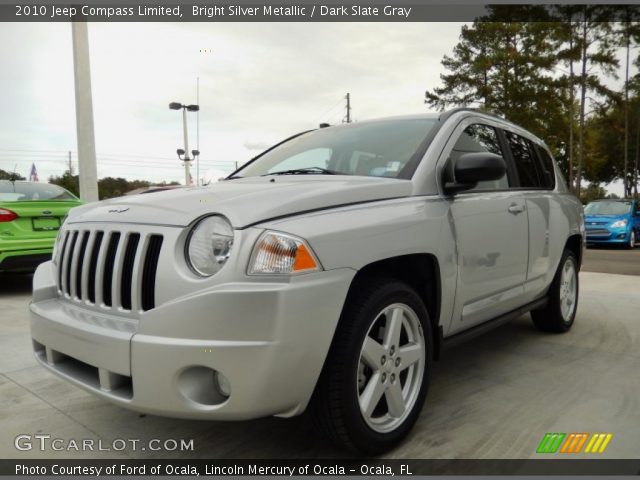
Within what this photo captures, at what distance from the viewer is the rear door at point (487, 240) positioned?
275 cm

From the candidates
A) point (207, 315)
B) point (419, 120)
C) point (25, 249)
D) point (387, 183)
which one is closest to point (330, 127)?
point (419, 120)

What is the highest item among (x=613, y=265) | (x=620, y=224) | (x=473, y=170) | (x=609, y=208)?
(x=473, y=170)

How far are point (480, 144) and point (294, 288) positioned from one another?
195 centimetres

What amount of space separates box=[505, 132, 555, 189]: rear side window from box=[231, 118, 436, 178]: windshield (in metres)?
0.97

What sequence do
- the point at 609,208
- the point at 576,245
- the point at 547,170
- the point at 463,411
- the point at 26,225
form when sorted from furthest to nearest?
the point at 609,208
the point at 26,225
the point at 576,245
the point at 547,170
the point at 463,411

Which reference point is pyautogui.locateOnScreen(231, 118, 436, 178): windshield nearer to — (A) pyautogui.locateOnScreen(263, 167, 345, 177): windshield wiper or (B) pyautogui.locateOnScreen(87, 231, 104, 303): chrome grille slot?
Answer: (A) pyautogui.locateOnScreen(263, 167, 345, 177): windshield wiper

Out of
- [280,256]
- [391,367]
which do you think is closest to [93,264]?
[280,256]

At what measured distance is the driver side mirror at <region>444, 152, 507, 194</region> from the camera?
2562 millimetres

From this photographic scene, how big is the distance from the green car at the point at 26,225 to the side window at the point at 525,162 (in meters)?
5.09

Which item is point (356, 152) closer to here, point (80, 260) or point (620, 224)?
point (80, 260)

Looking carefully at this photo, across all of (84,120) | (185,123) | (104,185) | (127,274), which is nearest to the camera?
(127,274)

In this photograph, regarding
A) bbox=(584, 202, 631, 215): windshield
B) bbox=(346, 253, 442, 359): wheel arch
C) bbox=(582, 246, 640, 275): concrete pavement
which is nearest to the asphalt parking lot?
bbox=(346, 253, 442, 359): wheel arch

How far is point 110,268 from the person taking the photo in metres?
2.16

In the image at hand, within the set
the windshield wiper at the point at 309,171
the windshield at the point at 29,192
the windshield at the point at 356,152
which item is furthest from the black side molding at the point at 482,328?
the windshield at the point at 29,192
